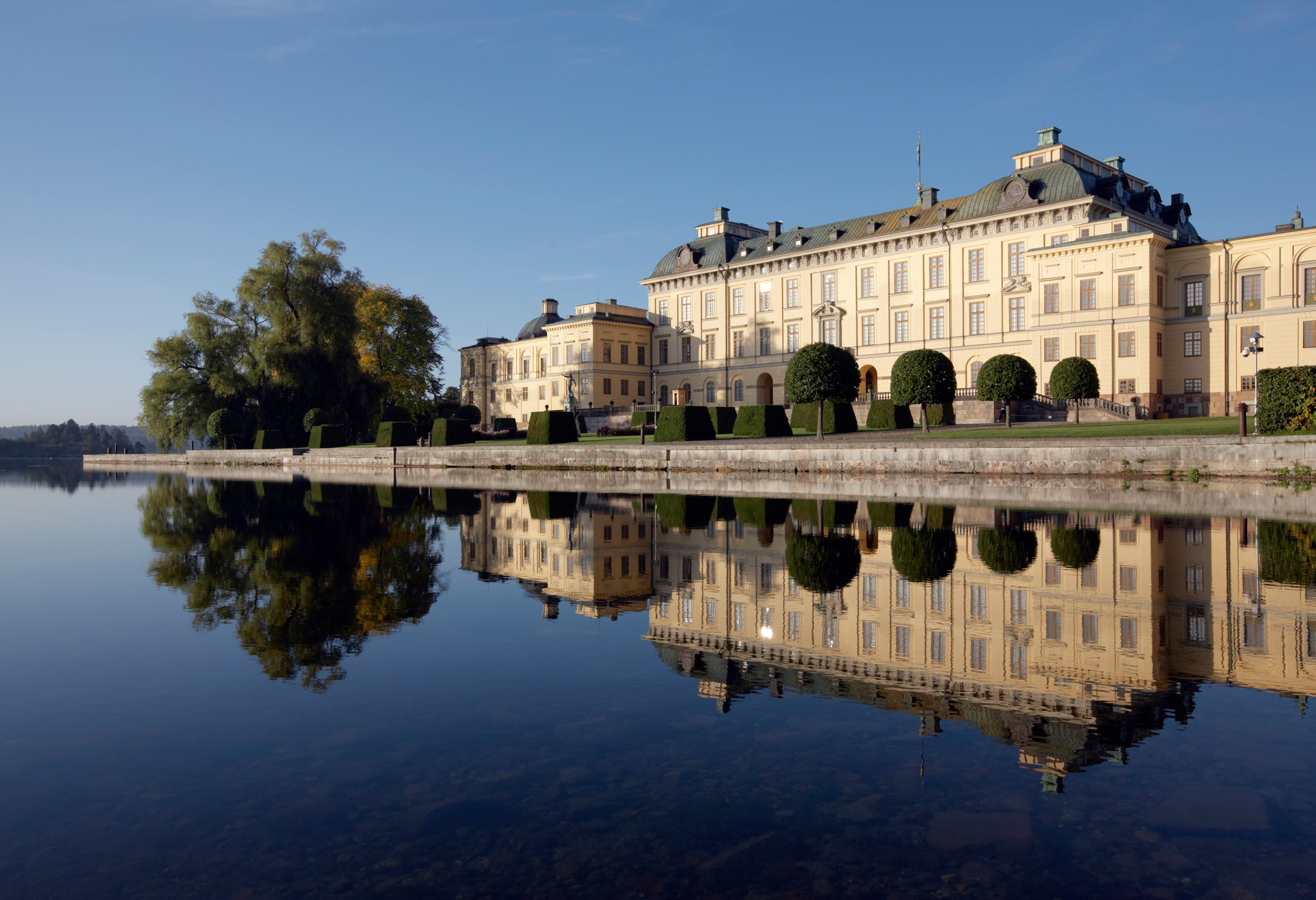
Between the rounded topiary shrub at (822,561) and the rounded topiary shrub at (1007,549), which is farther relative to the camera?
the rounded topiary shrub at (1007,549)

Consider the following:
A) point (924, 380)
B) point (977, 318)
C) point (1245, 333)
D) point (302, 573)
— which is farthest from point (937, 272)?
point (302, 573)

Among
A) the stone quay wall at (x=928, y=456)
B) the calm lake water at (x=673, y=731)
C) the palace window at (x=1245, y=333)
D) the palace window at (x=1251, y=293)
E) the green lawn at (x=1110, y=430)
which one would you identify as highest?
the palace window at (x=1251, y=293)

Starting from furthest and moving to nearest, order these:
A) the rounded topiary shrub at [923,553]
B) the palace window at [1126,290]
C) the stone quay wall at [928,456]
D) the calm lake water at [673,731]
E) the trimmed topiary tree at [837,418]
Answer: the palace window at [1126,290] → the trimmed topiary tree at [837,418] → the stone quay wall at [928,456] → the rounded topiary shrub at [923,553] → the calm lake water at [673,731]

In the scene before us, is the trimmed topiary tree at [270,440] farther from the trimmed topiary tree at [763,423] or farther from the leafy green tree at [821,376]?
the leafy green tree at [821,376]

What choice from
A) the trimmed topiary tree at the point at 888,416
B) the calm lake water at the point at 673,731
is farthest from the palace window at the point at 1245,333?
the calm lake water at the point at 673,731

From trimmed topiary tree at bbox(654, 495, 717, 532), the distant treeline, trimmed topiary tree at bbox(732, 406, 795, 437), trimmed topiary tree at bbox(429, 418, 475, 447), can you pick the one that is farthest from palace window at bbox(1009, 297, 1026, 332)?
the distant treeline

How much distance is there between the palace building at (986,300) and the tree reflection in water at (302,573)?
32.7 m

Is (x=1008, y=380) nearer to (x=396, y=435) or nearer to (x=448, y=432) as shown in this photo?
(x=448, y=432)

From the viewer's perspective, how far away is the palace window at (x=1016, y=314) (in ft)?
150

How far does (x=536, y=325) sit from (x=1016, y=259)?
4366cm

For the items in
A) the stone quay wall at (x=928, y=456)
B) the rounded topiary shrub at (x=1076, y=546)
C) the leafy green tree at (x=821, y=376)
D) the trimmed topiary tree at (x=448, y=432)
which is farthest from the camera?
the trimmed topiary tree at (x=448, y=432)

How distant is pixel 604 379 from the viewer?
66000 millimetres

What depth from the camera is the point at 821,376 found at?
107 ft

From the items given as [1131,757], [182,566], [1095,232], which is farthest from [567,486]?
[1095,232]
